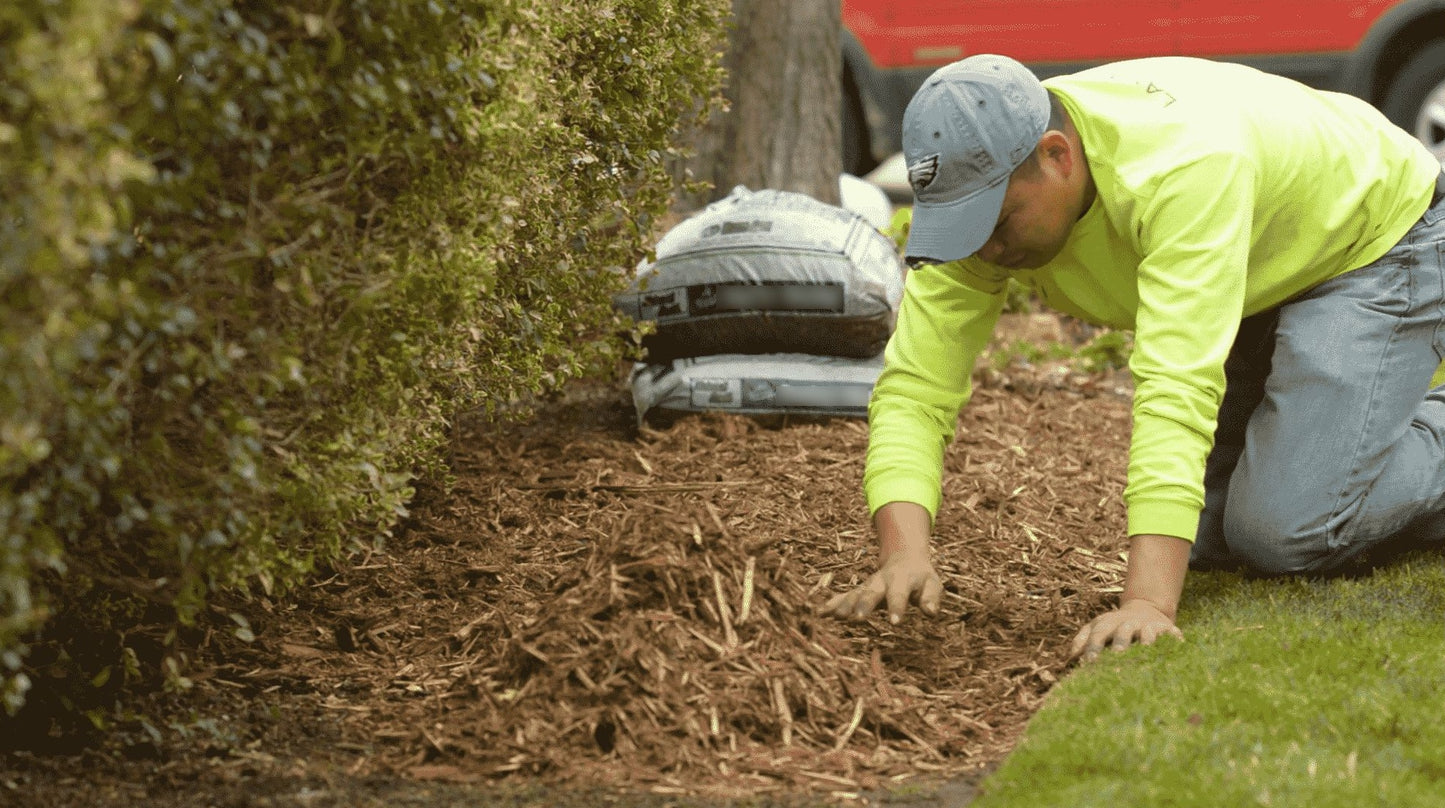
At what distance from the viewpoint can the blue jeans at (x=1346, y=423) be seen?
371 centimetres

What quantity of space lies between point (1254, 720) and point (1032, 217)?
3.75 feet

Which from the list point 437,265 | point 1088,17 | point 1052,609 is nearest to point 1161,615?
point 1052,609

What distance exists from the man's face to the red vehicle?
260 inches

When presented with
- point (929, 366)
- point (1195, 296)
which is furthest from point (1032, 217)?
point (929, 366)

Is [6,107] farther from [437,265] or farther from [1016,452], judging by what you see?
[1016,452]

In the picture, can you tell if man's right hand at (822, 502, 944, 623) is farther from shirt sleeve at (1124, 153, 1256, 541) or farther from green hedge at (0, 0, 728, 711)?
green hedge at (0, 0, 728, 711)

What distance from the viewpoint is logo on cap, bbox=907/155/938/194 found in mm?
3104

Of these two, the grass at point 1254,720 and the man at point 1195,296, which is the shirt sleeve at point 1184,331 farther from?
the grass at point 1254,720

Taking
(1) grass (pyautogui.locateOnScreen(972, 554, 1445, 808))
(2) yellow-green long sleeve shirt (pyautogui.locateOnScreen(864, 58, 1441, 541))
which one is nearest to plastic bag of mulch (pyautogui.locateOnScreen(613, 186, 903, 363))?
(2) yellow-green long sleeve shirt (pyautogui.locateOnScreen(864, 58, 1441, 541))

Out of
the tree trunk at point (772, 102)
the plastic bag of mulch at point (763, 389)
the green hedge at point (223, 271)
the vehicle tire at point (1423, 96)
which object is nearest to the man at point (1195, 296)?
Answer: the green hedge at point (223, 271)

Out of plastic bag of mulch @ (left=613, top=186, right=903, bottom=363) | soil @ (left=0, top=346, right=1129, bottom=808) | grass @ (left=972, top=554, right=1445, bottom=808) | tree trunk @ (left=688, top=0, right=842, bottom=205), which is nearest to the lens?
grass @ (left=972, top=554, right=1445, bottom=808)

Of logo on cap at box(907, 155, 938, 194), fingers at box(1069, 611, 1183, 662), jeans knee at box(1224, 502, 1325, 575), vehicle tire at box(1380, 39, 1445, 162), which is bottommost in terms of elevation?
jeans knee at box(1224, 502, 1325, 575)

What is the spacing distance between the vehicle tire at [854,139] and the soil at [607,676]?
21.3 ft

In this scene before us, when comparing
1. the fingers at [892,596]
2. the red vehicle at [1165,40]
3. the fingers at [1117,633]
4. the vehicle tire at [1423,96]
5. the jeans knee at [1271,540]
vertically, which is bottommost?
the jeans knee at [1271,540]
